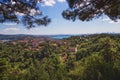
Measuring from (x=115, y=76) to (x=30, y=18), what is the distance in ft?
45.5

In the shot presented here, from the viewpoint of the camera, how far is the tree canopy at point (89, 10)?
9.09 meters

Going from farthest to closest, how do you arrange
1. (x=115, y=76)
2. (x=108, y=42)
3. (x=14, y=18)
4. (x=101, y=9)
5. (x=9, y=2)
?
(x=108, y=42) → (x=115, y=76) → (x=101, y=9) → (x=14, y=18) → (x=9, y=2)

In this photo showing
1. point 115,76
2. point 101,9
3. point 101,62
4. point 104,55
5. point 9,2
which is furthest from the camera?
point 104,55

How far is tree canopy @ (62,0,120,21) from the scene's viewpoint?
9086mm

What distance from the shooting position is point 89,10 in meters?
9.80

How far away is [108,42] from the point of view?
36844 mm

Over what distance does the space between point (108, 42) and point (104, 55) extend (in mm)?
7354

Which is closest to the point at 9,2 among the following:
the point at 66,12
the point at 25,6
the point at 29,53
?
the point at 25,6

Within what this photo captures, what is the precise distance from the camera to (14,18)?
28.7ft

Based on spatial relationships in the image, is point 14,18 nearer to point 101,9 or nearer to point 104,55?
point 101,9

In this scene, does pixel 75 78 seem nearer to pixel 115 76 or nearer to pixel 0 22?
pixel 115 76

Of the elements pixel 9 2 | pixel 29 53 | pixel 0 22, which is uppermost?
pixel 9 2

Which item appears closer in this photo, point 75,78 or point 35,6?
point 35,6

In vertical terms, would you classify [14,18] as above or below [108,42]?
above
